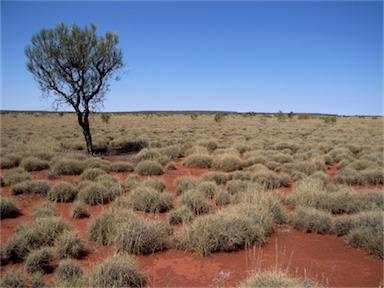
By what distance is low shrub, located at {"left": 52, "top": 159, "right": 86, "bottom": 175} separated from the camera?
12.0 m

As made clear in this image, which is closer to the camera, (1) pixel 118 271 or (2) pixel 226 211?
(1) pixel 118 271

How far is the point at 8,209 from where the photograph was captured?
752 cm

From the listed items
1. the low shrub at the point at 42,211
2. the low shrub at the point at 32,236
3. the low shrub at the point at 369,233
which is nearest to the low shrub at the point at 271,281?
the low shrub at the point at 369,233

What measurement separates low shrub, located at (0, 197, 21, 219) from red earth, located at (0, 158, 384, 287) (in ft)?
3.36

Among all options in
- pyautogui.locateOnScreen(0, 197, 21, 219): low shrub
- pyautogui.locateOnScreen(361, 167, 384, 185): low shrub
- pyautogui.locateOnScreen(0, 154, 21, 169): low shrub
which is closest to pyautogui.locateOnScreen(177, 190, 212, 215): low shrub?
pyautogui.locateOnScreen(0, 197, 21, 219): low shrub

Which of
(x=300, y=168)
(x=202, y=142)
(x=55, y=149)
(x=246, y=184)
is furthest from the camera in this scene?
(x=202, y=142)

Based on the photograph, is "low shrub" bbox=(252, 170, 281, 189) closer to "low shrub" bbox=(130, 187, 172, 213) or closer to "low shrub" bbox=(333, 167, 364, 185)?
"low shrub" bbox=(333, 167, 364, 185)

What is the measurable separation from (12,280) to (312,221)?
238 inches

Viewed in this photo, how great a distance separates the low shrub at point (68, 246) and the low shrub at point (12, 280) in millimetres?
822

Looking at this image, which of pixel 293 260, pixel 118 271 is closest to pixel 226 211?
pixel 293 260

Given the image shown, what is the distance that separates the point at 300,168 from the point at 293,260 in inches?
319

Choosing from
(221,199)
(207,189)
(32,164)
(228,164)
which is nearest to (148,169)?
(228,164)

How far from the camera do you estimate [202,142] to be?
20172 mm

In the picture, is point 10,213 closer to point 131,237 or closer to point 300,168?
point 131,237
